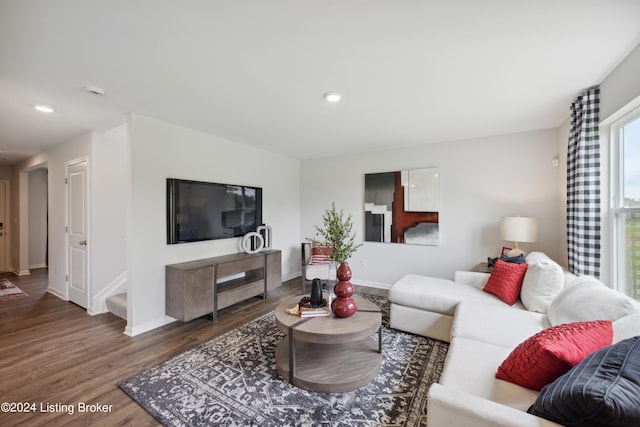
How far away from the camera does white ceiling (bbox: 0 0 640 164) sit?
143cm

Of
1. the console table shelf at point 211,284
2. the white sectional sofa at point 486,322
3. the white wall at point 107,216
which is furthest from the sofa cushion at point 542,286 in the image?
the white wall at point 107,216

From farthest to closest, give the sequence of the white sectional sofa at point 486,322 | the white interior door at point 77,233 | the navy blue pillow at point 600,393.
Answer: the white interior door at point 77,233 < the white sectional sofa at point 486,322 < the navy blue pillow at point 600,393

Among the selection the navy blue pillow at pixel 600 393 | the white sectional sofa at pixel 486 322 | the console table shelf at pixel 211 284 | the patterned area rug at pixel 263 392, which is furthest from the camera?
the console table shelf at pixel 211 284

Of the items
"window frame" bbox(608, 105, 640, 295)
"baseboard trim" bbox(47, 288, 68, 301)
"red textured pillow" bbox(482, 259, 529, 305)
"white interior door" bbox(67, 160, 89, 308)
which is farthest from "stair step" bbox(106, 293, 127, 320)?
"window frame" bbox(608, 105, 640, 295)

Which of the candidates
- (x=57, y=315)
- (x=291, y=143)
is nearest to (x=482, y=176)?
(x=291, y=143)

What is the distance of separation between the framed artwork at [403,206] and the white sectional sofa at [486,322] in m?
1.08

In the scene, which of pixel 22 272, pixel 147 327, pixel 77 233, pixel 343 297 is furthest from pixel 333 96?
pixel 22 272

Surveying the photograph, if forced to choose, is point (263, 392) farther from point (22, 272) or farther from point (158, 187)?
point (22, 272)

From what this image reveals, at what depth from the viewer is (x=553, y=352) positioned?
3.80 ft

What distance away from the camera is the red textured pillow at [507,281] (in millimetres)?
2480

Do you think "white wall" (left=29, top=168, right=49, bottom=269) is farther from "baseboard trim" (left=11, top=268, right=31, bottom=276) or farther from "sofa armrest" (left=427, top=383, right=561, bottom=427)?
"sofa armrest" (left=427, top=383, right=561, bottom=427)

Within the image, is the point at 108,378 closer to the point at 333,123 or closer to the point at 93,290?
the point at 93,290

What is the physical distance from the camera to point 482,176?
3.79m

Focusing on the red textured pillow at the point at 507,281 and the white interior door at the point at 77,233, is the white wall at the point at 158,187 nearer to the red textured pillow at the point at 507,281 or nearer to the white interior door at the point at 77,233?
the white interior door at the point at 77,233
